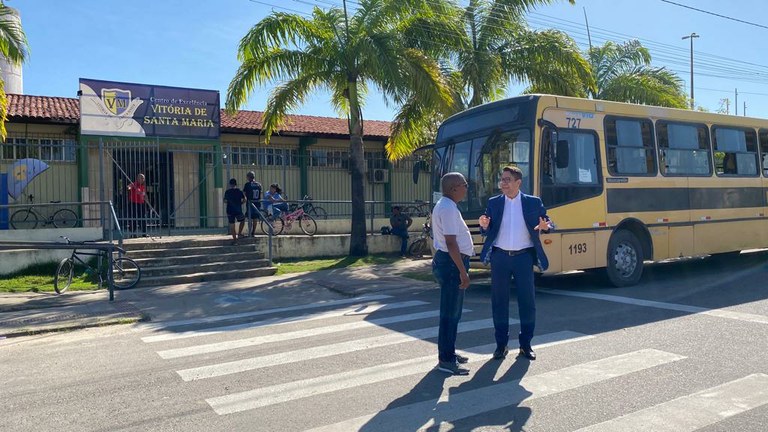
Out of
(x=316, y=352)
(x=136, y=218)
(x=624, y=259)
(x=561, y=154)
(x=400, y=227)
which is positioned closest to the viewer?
(x=316, y=352)

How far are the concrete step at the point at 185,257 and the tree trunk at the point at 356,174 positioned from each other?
119 inches

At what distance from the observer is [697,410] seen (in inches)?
187

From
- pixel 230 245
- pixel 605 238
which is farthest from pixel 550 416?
pixel 230 245

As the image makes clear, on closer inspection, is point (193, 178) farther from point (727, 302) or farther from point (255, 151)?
point (727, 302)

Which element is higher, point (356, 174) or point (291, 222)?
point (356, 174)

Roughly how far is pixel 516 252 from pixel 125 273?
8.95 m

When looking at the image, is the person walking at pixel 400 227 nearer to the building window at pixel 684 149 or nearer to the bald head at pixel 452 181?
the building window at pixel 684 149

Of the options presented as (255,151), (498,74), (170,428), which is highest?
(498,74)

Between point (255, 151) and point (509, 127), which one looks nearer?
point (509, 127)

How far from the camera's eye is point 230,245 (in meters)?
15.0

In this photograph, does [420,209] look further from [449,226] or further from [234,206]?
[449,226]

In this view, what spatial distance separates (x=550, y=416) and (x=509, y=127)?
6.29 metres

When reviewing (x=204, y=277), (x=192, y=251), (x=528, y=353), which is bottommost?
(x=528, y=353)

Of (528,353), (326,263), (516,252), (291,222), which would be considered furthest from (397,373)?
(291,222)
